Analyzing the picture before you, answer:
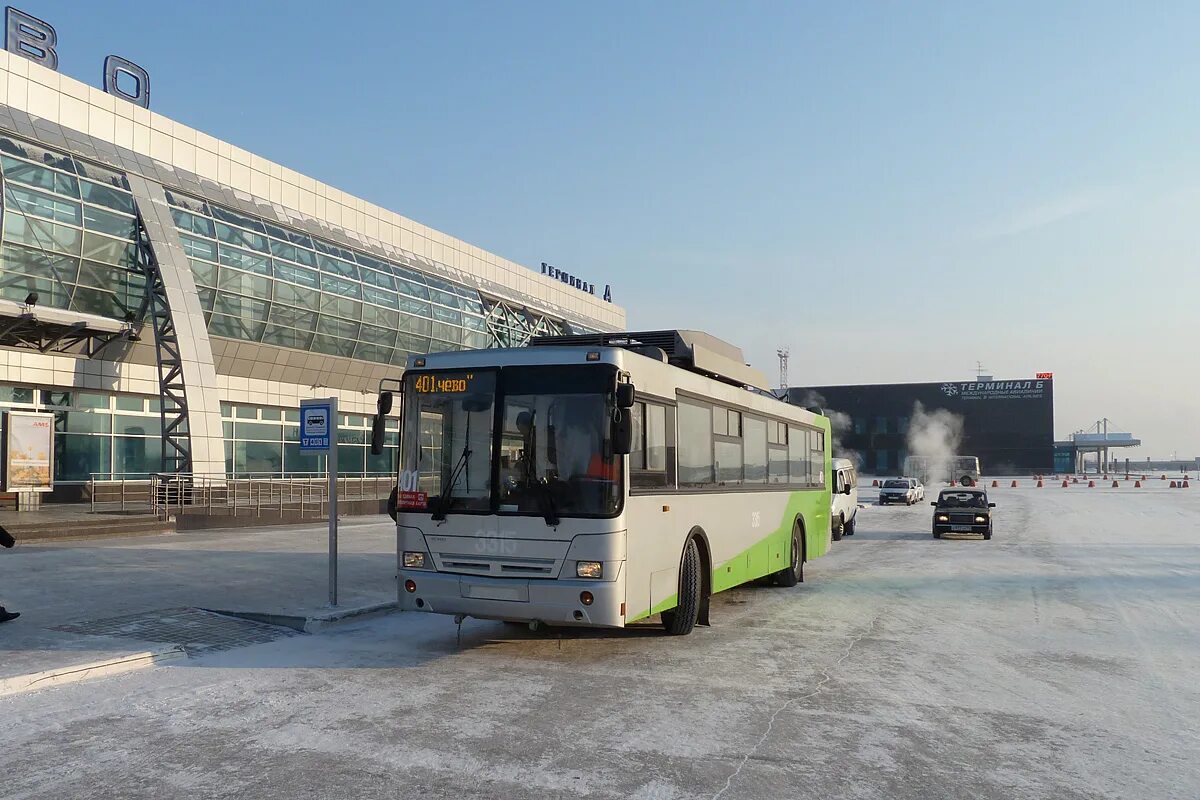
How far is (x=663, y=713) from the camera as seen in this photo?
7.12 meters

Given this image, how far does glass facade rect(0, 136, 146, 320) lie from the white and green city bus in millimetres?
20292

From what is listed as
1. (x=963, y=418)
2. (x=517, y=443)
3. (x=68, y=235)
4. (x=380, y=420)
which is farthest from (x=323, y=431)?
(x=963, y=418)

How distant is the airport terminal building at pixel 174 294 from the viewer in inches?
1009

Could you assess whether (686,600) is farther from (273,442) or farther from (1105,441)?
(1105,441)

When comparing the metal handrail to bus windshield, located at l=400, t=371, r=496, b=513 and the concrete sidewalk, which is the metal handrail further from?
bus windshield, located at l=400, t=371, r=496, b=513

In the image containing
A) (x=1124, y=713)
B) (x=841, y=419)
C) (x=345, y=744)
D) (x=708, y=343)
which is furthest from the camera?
(x=841, y=419)

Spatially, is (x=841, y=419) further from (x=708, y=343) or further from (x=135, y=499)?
(x=708, y=343)

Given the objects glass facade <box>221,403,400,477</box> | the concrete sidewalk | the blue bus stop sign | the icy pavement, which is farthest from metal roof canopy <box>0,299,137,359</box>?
the icy pavement

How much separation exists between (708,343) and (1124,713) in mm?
7038

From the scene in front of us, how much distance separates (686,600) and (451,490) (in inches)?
119

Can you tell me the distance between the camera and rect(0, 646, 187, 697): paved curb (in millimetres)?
7730

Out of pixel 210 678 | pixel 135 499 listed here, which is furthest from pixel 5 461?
pixel 210 678

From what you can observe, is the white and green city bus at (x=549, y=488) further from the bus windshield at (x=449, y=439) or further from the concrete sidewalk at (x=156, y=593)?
the concrete sidewalk at (x=156, y=593)

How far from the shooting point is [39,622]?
34.4 ft
